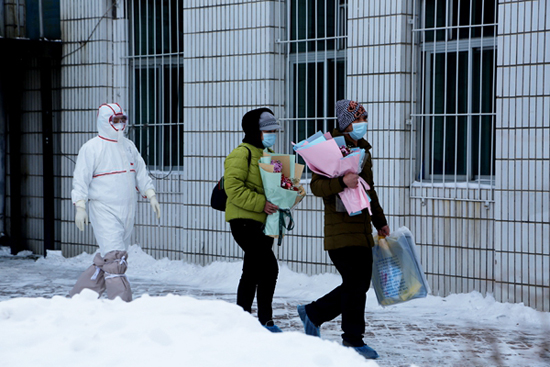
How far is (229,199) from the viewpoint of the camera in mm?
6770

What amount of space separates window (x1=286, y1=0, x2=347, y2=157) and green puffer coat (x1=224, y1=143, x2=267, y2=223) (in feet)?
9.40

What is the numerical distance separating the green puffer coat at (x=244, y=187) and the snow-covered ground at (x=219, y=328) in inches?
37.4

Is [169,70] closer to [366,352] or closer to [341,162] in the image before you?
[341,162]

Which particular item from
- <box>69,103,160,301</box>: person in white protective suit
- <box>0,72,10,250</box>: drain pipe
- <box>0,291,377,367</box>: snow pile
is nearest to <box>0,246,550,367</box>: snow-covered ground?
<box>0,291,377,367</box>: snow pile

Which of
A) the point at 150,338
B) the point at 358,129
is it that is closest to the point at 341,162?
the point at 358,129

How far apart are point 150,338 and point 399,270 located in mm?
2418

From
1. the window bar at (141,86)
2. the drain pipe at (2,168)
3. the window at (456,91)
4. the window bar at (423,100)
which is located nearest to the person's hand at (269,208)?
the window at (456,91)

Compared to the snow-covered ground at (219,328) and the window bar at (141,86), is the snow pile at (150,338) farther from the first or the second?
the window bar at (141,86)

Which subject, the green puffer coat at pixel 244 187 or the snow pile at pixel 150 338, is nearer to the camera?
the snow pile at pixel 150 338

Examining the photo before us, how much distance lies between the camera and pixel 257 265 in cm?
682

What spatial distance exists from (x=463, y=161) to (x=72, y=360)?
5217mm

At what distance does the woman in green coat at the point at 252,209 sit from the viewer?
22.1 feet

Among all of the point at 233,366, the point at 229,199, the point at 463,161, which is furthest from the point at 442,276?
the point at 233,366

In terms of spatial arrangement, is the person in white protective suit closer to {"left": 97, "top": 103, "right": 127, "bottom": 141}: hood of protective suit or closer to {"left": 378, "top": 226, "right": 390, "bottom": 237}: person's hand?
{"left": 97, "top": 103, "right": 127, "bottom": 141}: hood of protective suit
